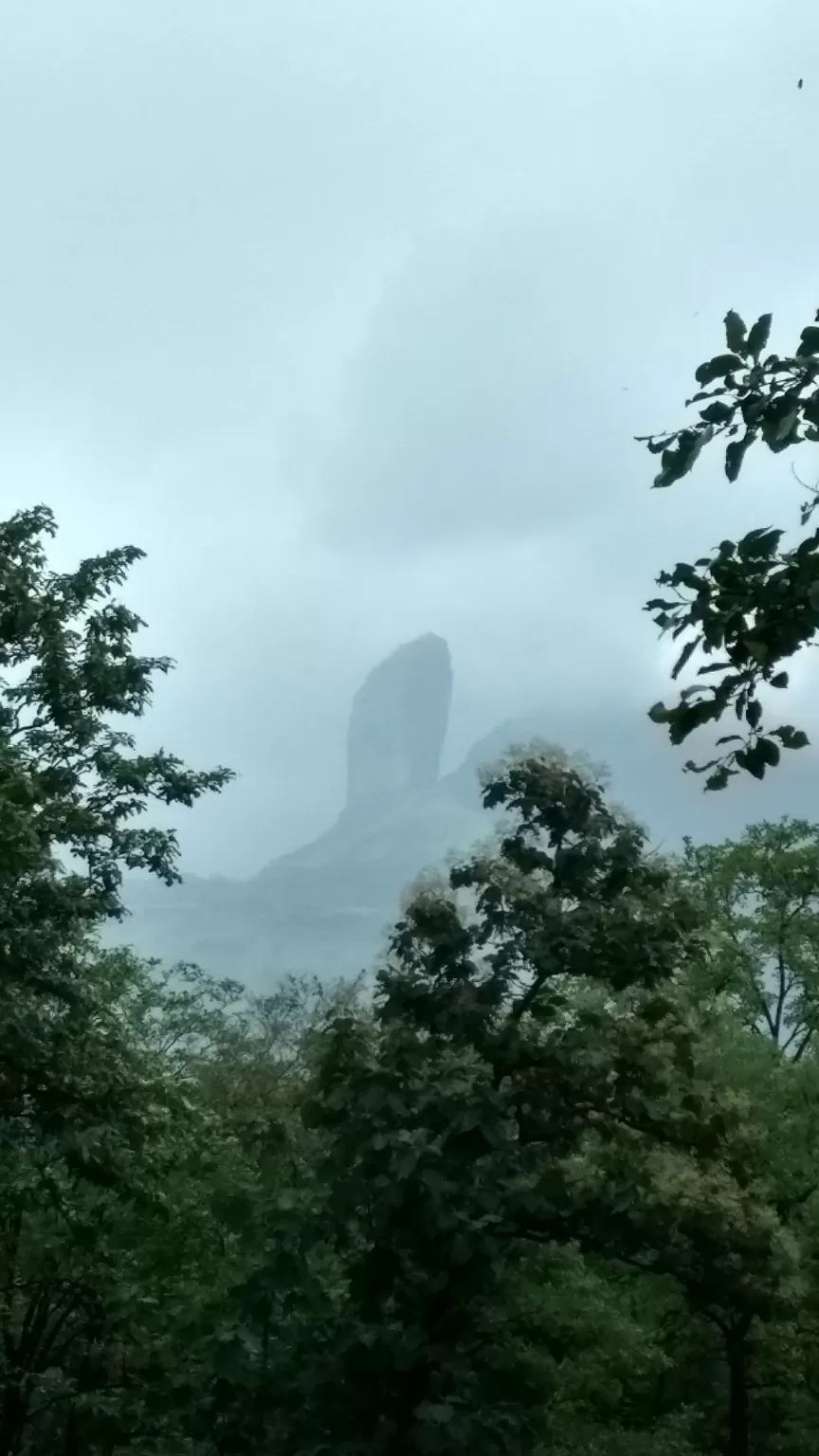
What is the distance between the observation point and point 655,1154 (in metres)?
12.0

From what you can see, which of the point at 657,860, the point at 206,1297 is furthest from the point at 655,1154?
the point at 206,1297

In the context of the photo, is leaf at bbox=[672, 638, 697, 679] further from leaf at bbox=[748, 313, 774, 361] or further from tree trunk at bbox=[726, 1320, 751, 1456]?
tree trunk at bbox=[726, 1320, 751, 1456]

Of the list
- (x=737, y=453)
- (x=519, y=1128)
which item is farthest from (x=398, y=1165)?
(x=737, y=453)

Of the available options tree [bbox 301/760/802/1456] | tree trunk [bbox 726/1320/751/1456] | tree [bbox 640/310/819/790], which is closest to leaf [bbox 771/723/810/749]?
tree [bbox 640/310/819/790]

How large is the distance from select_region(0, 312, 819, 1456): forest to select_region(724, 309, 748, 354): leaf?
0.03ft

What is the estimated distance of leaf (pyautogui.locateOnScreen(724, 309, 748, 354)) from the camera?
475 cm

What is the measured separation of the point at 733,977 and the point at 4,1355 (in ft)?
53.6

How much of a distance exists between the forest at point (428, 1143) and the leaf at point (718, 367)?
14 mm

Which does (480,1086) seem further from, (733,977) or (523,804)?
(733,977)

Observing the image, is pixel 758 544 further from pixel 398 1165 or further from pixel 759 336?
pixel 398 1165

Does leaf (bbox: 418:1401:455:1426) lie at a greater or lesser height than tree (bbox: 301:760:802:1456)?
lesser

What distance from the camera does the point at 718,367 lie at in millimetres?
4805

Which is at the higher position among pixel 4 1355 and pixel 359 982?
pixel 359 982

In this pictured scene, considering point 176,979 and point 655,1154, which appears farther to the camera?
point 176,979
